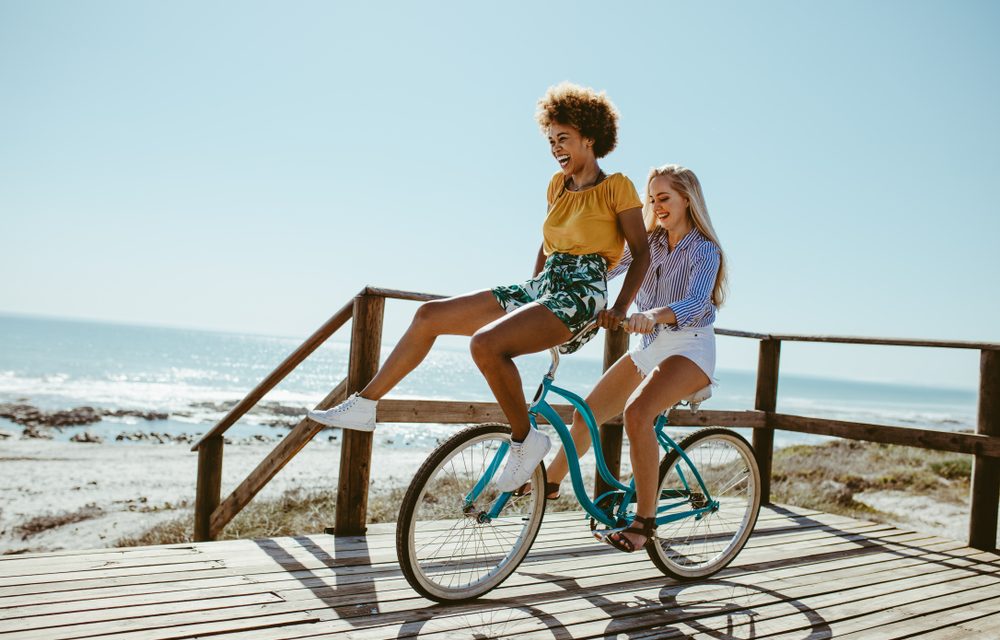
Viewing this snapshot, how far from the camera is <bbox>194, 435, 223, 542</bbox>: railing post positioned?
417 cm

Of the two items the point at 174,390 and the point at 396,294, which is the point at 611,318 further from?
the point at 174,390

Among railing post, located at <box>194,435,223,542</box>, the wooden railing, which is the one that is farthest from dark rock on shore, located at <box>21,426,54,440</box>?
the wooden railing

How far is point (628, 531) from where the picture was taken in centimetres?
285

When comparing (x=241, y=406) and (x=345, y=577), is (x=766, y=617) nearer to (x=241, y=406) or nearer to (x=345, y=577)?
(x=345, y=577)

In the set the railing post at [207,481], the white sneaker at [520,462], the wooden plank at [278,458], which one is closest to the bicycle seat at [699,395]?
the white sneaker at [520,462]

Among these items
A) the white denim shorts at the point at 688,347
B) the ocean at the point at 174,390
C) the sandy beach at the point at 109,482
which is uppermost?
the white denim shorts at the point at 688,347

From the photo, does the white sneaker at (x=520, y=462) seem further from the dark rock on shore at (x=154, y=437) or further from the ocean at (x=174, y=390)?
the dark rock on shore at (x=154, y=437)

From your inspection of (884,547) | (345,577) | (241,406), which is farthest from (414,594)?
(884,547)

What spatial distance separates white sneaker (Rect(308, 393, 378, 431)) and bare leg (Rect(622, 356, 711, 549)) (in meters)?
1.06

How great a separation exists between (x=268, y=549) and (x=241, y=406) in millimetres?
900

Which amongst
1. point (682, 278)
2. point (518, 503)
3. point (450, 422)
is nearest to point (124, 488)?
point (450, 422)

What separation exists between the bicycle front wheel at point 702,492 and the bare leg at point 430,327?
1.11m

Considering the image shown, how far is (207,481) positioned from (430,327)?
7.83ft

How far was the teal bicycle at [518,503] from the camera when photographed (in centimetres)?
254
